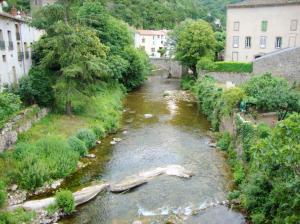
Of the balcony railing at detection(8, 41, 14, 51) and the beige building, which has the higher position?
the beige building

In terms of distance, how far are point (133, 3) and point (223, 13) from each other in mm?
30798

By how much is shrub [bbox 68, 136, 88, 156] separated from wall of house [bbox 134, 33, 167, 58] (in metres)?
63.5

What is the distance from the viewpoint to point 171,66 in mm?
65688

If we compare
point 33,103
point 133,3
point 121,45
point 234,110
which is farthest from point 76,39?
point 133,3

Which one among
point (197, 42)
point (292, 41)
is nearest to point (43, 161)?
point (197, 42)

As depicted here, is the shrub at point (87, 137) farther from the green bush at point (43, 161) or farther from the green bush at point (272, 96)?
the green bush at point (272, 96)

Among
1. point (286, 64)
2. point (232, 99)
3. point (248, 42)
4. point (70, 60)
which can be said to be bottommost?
point (232, 99)

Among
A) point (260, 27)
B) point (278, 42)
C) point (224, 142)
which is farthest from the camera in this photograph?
point (260, 27)

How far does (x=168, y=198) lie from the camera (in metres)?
16.7

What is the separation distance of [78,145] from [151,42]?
6818 centimetres

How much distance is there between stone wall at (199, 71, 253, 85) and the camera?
125 ft

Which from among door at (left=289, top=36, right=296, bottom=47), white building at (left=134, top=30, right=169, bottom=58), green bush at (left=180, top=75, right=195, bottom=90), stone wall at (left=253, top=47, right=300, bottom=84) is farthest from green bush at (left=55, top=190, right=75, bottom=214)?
white building at (left=134, top=30, right=169, bottom=58)

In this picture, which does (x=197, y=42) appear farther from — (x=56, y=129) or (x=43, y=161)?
(x=43, y=161)

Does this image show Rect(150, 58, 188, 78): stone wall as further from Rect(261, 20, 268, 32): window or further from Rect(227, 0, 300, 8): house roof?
Rect(261, 20, 268, 32): window
